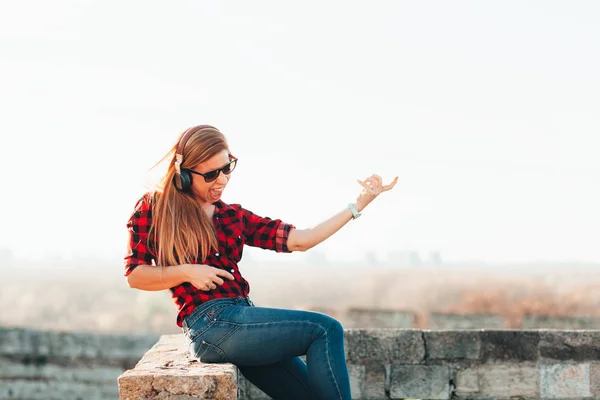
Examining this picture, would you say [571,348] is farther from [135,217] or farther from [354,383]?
[135,217]

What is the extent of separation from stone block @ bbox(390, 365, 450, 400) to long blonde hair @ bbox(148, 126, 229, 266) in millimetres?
2353

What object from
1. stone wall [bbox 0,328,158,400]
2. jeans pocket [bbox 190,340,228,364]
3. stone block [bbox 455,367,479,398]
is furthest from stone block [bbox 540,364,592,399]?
stone wall [bbox 0,328,158,400]

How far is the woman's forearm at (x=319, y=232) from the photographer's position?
4.02m

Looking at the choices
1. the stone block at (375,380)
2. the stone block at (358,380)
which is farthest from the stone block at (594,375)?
the stone block at (358,380)

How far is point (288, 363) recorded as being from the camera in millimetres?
4023

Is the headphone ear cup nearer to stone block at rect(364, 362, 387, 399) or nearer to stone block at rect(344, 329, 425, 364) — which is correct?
stone block at rect(344, 329, 425, 364)

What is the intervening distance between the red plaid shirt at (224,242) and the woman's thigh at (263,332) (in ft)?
0.51

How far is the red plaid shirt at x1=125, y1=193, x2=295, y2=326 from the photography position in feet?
12.5

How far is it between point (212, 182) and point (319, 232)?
535mm

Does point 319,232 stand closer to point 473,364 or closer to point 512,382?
point 473,364

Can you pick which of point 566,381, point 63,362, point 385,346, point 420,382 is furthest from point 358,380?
point 63,362

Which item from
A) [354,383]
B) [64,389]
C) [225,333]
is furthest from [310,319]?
[64,389]

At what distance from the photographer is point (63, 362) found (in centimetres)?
1029

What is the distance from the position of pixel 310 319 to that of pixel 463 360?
2378 millimetres
